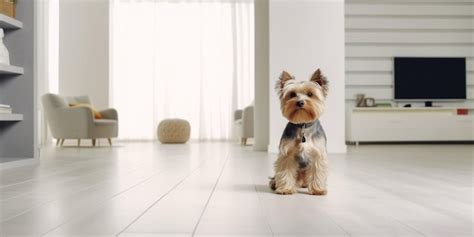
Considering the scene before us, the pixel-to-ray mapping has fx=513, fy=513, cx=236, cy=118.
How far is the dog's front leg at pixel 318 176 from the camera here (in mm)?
2584

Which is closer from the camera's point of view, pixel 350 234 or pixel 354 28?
pixel 350 234

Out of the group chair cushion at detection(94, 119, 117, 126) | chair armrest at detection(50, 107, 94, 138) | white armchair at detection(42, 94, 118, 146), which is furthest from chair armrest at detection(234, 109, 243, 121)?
chair armrest at detection(50, 107, 94, 138)

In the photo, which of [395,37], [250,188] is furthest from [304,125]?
[395,37]

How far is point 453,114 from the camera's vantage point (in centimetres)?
961

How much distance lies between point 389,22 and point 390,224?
8793 mm

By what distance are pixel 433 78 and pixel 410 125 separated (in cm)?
116

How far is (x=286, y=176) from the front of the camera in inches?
103

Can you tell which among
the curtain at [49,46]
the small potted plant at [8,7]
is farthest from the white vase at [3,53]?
the curtain at [49,46]

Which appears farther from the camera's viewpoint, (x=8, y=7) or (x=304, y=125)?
(x=8, y=7)

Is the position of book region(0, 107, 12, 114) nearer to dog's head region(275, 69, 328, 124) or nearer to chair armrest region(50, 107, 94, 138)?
dog's head region(275, 69, 328, 124)

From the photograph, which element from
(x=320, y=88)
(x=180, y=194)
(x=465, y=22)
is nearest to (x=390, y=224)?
(x=320, y=88)

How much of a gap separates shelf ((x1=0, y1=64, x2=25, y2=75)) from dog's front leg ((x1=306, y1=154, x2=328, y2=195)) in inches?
113

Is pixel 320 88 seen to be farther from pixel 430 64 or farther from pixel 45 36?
pixel 45 36

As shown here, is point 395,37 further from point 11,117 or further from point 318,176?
point 318,176
